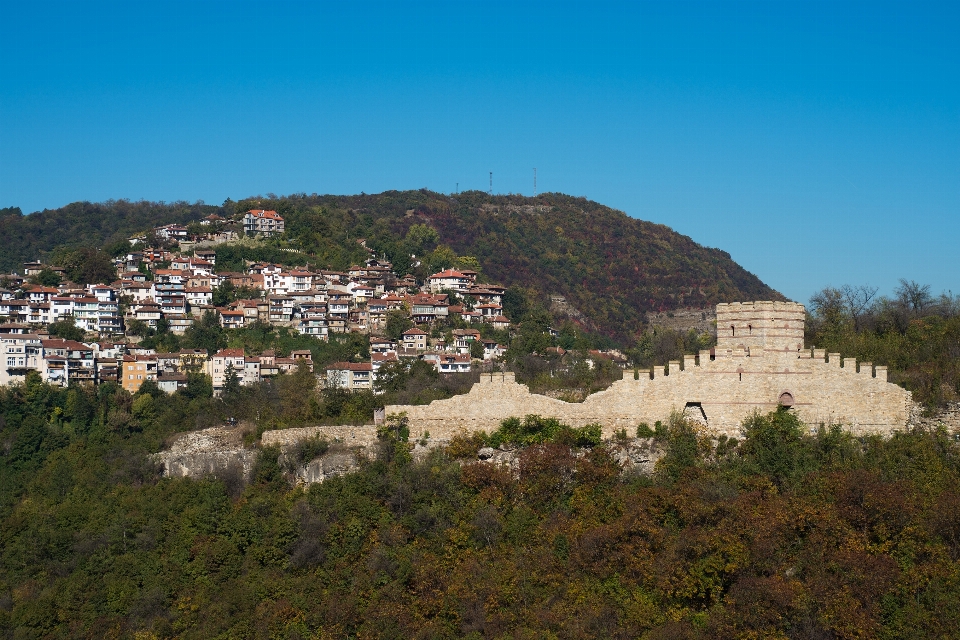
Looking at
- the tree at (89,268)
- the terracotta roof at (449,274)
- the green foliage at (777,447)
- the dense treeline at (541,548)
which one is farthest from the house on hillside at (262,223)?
the green foliage at (777,447)

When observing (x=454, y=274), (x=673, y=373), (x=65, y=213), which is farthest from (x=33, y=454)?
(x=65, y=213)

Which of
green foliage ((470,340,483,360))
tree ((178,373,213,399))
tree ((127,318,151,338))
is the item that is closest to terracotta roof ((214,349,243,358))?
tree ((178,373,213,399))

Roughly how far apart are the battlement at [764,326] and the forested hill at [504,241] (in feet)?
195

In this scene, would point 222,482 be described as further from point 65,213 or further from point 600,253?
point 65,213

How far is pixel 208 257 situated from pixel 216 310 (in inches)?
474

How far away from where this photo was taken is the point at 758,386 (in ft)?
82.9

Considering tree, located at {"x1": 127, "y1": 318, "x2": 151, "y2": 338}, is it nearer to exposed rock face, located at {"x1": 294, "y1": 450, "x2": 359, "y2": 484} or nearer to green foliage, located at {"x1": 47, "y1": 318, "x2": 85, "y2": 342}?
green foliage, located at {"x1": 47, "y1": 318, "x2": 85, "y2": 342}

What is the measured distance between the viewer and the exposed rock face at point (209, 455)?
29.9 meters

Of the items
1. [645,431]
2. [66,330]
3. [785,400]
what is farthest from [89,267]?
[785,400]

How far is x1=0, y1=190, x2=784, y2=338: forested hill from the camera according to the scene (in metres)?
90.9

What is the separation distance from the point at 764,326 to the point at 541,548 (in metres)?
7.38

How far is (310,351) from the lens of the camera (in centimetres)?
6366

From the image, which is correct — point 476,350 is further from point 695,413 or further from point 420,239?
point 695,413

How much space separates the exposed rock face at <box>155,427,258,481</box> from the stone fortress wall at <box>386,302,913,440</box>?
1010cm
